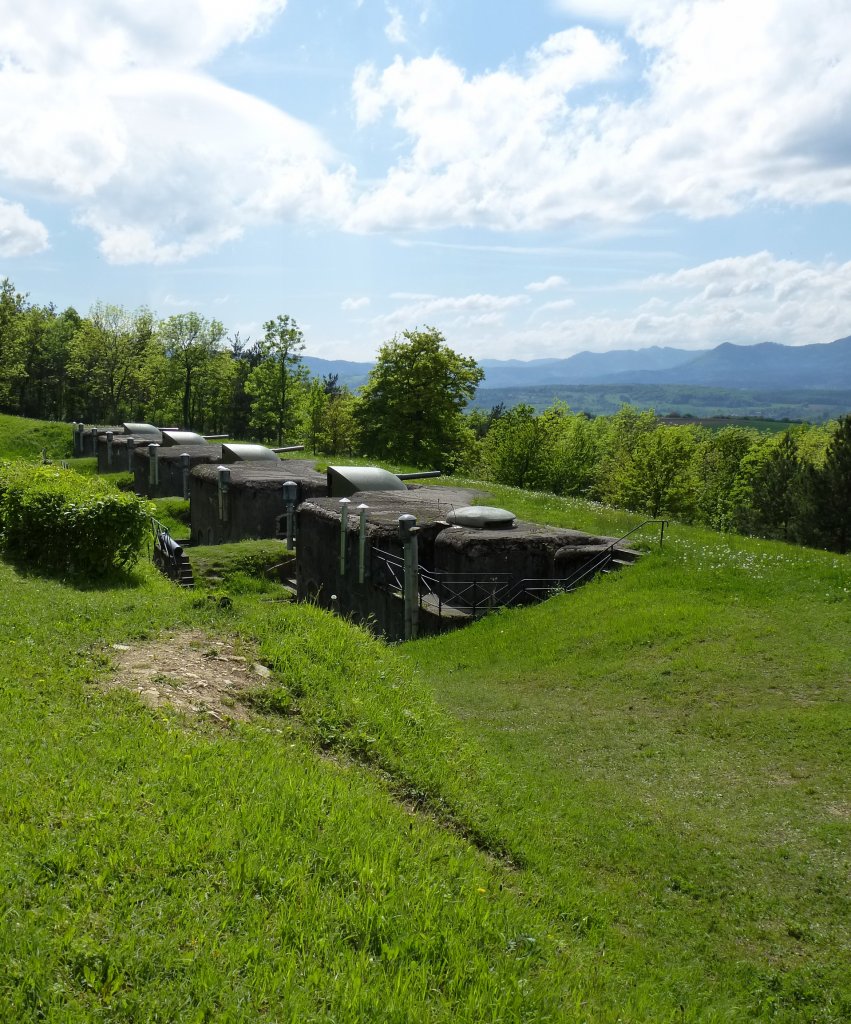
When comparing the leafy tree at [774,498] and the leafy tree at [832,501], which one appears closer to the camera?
the leafy tree at [832,501]

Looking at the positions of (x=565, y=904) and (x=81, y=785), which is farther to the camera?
(x=565, y=904)

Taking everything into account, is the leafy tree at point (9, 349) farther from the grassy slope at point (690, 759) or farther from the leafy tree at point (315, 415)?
the grassy slope at point (690, 759)

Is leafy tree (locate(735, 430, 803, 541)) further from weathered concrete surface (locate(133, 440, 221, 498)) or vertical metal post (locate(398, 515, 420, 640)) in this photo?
vertical metal post (locate(398, 515, 420, 640))

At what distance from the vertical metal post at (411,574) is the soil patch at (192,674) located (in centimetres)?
805

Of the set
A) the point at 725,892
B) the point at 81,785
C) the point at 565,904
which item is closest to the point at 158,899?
the point at 81,785

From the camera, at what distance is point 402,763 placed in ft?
27.3

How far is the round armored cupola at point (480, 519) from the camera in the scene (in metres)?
19.8

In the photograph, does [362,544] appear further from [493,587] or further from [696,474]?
[696,474]

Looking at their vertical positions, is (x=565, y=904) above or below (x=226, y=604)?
below

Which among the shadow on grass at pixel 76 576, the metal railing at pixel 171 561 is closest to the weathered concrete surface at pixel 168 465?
the metal railing at pixel 171 561

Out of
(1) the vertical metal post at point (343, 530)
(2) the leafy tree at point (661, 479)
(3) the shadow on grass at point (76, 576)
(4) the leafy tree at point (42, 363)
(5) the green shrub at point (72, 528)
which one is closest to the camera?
(3) the shadow on grass at point (76, 576)

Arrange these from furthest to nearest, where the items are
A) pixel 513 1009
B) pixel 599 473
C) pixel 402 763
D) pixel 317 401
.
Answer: pixel 317 401, pixel 599 473, pixel 402 763, pixel 513 1009

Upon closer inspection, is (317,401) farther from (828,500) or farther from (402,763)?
(402,763)

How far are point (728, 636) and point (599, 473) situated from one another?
6124 centimetres
